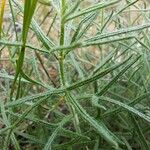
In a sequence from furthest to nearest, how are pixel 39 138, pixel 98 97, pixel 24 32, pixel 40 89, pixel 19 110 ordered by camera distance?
pixel 40 89, pixel 19 110, pixel 39 138, pixel 98 97, pixel 24 32

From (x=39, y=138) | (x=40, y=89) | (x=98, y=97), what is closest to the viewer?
(x=98, y=97)

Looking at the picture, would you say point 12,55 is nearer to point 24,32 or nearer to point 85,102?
point 85,102

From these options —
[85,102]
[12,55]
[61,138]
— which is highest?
[12,55]

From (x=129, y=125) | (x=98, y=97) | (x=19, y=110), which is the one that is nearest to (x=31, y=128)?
(x=19, y=110)

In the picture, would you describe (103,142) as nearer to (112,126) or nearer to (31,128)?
(112,126)

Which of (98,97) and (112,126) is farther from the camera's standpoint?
(112,126)

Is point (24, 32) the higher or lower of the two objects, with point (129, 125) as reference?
higher

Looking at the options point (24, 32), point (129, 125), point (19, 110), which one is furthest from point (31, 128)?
point (24, 32)
